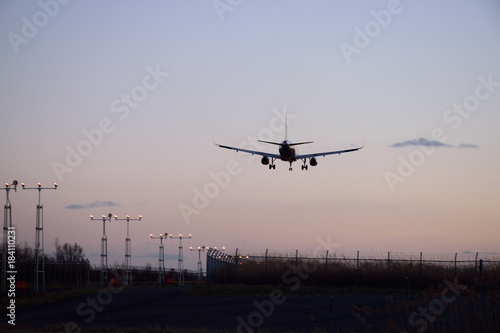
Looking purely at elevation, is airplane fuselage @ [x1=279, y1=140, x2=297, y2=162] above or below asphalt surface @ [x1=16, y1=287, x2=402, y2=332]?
above

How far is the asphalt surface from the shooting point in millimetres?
27922

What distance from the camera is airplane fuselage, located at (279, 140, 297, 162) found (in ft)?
189

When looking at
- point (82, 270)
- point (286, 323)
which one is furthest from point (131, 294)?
point (82, 270)

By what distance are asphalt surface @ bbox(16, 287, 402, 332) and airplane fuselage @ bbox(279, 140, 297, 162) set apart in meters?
19.5

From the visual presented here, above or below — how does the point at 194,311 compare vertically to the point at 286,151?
below

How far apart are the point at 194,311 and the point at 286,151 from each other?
1057 inches

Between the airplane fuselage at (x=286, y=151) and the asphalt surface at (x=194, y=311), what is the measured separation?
19.5 meters

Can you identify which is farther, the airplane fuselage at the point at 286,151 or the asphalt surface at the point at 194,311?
the airplane fuselage at the point at 286,151

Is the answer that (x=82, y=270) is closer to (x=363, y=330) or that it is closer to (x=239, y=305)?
(x=239, y=305)

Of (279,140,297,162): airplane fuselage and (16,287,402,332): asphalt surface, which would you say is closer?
(16,287,402,332): asphalt surface

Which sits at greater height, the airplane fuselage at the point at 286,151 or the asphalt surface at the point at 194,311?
the airplane fuselage at the point at 286,151

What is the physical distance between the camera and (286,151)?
190ft

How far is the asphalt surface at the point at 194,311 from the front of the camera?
27922mm

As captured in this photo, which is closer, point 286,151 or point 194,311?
point 194,311
